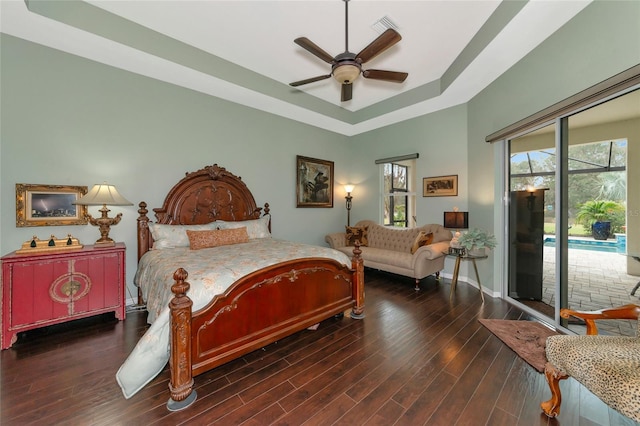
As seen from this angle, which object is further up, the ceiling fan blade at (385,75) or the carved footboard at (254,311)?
the ceiling fan blade at (385,75)

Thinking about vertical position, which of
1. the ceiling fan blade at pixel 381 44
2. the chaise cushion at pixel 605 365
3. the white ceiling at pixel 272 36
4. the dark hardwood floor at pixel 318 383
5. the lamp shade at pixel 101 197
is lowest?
the dark hardwood floor at pixel 318 383

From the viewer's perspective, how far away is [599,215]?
238cm

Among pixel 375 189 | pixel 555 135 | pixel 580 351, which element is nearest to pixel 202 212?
pixel 375 189

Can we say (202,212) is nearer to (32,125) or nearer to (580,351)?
(32,125)

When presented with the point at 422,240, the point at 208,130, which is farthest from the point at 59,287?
the point at 422,240

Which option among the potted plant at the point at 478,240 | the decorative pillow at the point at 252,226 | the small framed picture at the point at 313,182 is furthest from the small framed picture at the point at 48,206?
the potted plant at the point at 478,240

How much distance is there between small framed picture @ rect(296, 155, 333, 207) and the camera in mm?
5113

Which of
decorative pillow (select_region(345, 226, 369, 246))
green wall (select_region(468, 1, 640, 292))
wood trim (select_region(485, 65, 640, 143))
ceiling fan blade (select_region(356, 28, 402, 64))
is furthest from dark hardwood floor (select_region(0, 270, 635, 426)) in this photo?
ceiling fan blade (select_region(356, 28, 402, 64))

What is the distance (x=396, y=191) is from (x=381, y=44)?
150 inches

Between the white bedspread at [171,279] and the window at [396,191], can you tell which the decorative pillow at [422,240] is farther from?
the white bedspread at [171,279]

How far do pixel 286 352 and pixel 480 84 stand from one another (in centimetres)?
438

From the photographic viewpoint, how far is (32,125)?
2.72 meters

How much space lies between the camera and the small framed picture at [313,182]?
5113mm

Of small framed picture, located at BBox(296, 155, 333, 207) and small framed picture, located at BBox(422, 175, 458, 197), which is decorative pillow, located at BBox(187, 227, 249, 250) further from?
small framed picture, located at BBox(422, 175, 458, 197)
